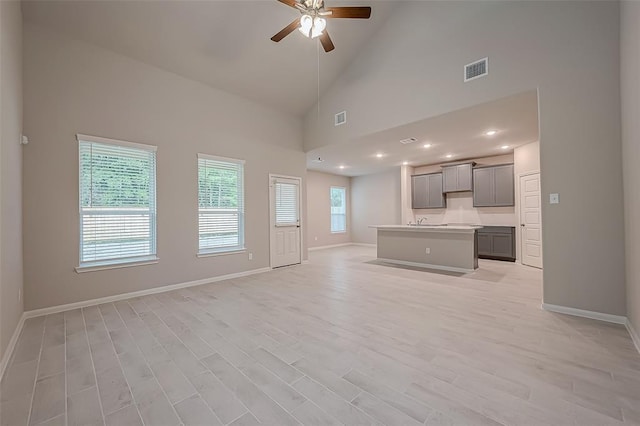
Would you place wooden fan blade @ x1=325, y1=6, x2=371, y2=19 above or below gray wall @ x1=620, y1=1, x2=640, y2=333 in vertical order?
above

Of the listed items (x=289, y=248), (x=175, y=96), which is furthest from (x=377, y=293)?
(x=175, y=96)

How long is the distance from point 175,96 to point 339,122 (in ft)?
10.1

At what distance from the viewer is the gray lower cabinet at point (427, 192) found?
7.88 metres

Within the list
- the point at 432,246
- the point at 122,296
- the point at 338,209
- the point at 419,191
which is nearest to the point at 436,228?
the point at 432,246

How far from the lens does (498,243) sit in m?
6.57

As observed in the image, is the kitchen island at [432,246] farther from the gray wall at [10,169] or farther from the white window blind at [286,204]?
the gray wall at [10,169]

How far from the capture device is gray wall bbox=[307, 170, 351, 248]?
30.4 feet

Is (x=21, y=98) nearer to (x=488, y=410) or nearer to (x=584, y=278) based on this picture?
(x=488, y=410)

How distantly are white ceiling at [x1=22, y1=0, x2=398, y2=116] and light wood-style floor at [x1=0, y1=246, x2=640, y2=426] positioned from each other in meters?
3.70

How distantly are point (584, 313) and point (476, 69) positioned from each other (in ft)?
11.2

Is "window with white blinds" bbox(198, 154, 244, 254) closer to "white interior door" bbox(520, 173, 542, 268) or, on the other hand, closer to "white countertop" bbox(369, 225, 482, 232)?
"white countertop" bbox(369, 225, 482, 232)

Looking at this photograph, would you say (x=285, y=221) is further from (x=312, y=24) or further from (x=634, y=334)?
(x=634, y=334)

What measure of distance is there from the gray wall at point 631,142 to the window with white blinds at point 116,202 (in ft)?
18.7

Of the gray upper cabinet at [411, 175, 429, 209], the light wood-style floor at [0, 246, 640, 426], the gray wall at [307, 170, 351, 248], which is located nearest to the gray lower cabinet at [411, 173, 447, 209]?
the gray upper cabinet at [411, 175, 429, 209]
